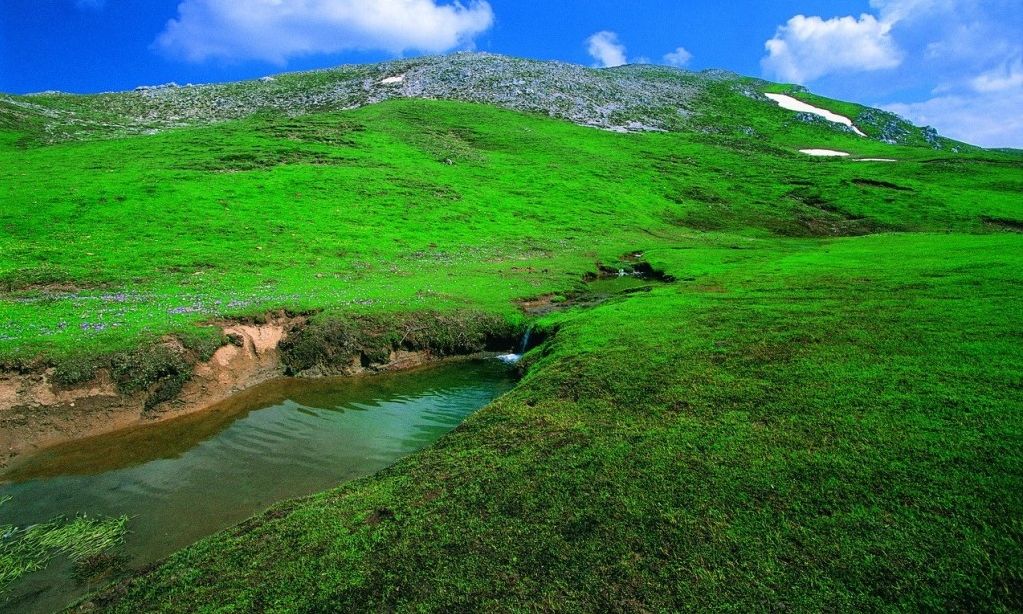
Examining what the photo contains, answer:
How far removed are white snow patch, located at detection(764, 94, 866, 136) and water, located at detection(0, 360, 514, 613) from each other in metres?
179

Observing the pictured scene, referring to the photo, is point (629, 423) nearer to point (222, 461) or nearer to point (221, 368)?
point (222, 461)

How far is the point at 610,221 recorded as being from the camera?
71250mm

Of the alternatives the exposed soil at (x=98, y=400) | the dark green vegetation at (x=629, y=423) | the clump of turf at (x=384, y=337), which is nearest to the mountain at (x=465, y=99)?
the dark green vegetation at (x=629, y=423)

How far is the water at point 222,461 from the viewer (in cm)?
1321

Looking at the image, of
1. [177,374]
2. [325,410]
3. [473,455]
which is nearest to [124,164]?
[177,374]

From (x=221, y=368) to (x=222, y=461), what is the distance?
27.7ft

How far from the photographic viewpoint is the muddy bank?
1884 centimetres

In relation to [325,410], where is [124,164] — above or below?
above

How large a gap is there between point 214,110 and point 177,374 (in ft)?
395

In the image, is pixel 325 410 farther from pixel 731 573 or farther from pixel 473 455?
pixel 731 573

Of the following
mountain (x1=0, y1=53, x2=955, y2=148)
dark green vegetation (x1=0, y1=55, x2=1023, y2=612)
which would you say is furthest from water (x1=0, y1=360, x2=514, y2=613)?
mountain (x1=0, y1=53, x2=955, y2=148)

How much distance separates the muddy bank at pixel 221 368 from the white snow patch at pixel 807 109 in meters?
173

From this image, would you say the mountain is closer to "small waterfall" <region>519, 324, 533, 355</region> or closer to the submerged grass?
"small waterfall" <region>519, 324, 533, 355</region>

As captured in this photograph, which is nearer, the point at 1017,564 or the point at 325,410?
the point at 1017,564
